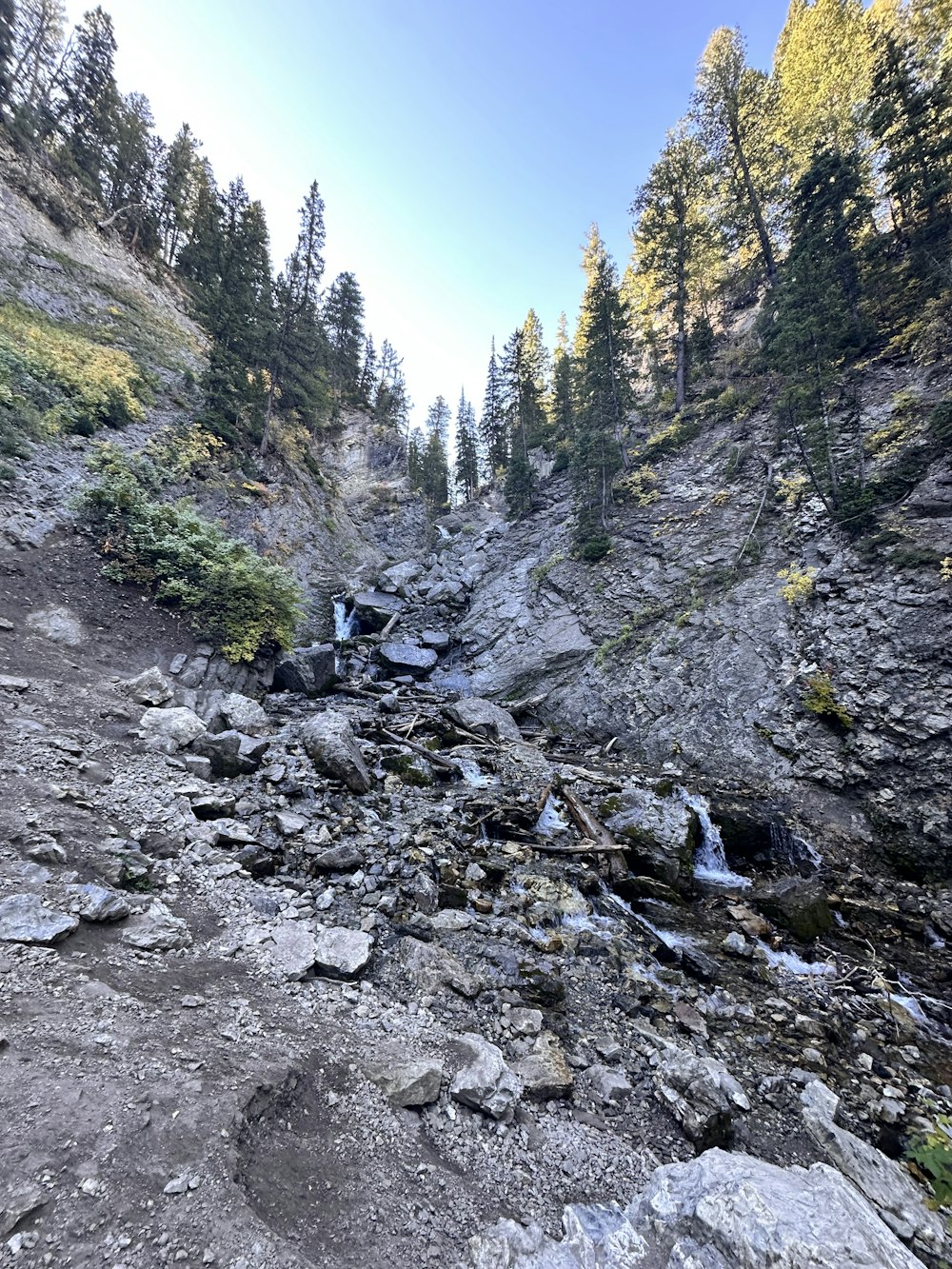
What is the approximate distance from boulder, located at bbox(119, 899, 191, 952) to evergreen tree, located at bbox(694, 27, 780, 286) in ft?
124

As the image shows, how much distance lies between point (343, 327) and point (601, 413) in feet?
122

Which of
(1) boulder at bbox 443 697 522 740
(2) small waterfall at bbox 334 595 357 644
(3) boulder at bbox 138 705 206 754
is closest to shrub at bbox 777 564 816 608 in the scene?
(1) boulder at bbox 443 697 522 740

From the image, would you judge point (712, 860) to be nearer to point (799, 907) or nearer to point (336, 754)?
point (799, 907)

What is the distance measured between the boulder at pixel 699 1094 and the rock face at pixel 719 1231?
3.89ft

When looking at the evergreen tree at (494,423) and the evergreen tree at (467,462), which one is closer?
the evergreen tree at (494,423)

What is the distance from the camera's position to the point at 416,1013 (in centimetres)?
513

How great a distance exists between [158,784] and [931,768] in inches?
605

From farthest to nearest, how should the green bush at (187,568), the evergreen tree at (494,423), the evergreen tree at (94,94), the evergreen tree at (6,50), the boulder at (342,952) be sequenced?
the evergreen tree at (494,423)
the evergreen tree at (94,94)
the evergreen tree at (6,50)
the green bush at (187,568)
the boulder at (342,952)

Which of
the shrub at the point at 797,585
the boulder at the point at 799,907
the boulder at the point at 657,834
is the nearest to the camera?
the boulder at the point at 799,907

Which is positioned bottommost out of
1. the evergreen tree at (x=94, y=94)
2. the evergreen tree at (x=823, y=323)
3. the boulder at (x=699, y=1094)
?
the boulder at (x=699, y=1094)

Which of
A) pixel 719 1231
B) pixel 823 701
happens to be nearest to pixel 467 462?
pixel 823 701

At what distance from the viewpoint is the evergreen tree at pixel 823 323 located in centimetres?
1644

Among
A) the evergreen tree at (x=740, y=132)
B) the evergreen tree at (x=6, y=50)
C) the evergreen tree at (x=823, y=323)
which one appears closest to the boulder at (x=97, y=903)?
the evergreen tree at (x=823, y=323)

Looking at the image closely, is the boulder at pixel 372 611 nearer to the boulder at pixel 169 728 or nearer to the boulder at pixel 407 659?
the boulder at pixel 407 659
